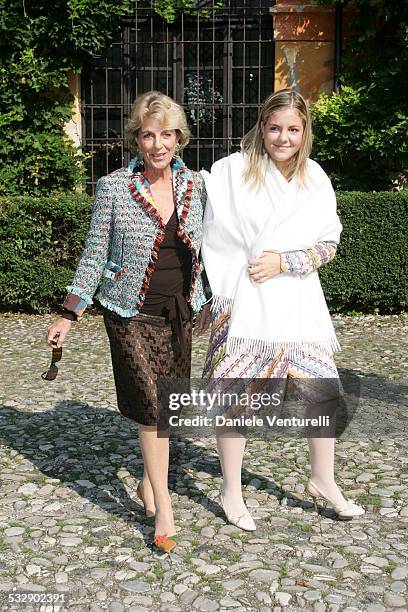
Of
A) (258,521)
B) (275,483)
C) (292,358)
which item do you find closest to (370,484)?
(275,483)

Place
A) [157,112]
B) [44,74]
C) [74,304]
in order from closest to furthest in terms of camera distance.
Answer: [157,112] < [74,304] < [44,74]

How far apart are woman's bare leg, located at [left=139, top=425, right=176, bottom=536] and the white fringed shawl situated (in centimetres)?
44

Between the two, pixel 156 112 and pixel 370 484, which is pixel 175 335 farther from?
pixel 370 484

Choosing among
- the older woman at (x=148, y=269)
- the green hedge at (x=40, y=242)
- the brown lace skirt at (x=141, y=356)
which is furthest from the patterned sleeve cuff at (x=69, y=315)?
the green hedge at (x=40, y=242)

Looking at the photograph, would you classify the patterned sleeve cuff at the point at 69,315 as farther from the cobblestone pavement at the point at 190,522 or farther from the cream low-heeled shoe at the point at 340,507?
the cream low-heeled shoe at the point at 340,507

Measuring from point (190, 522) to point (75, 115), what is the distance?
7.99 metres

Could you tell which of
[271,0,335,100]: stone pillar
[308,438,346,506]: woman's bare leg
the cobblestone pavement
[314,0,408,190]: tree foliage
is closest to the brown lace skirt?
the cobblestone pavement

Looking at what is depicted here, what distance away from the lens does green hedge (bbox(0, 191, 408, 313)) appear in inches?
323

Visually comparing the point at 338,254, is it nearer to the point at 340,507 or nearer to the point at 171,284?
the point at 340,507

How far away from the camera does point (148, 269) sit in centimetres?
292

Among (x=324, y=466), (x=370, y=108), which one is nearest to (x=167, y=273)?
(x=324, y=466)

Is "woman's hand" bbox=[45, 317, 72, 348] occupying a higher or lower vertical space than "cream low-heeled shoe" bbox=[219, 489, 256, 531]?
higher

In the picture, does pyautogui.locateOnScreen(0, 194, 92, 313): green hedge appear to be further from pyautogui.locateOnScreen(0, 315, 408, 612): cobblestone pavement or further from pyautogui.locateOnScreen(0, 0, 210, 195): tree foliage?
pyautogui.locateOnScreen(0, 315, 408, 612): cobblestone pavement

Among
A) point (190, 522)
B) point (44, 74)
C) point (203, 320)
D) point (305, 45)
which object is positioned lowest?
point (190, 522)
